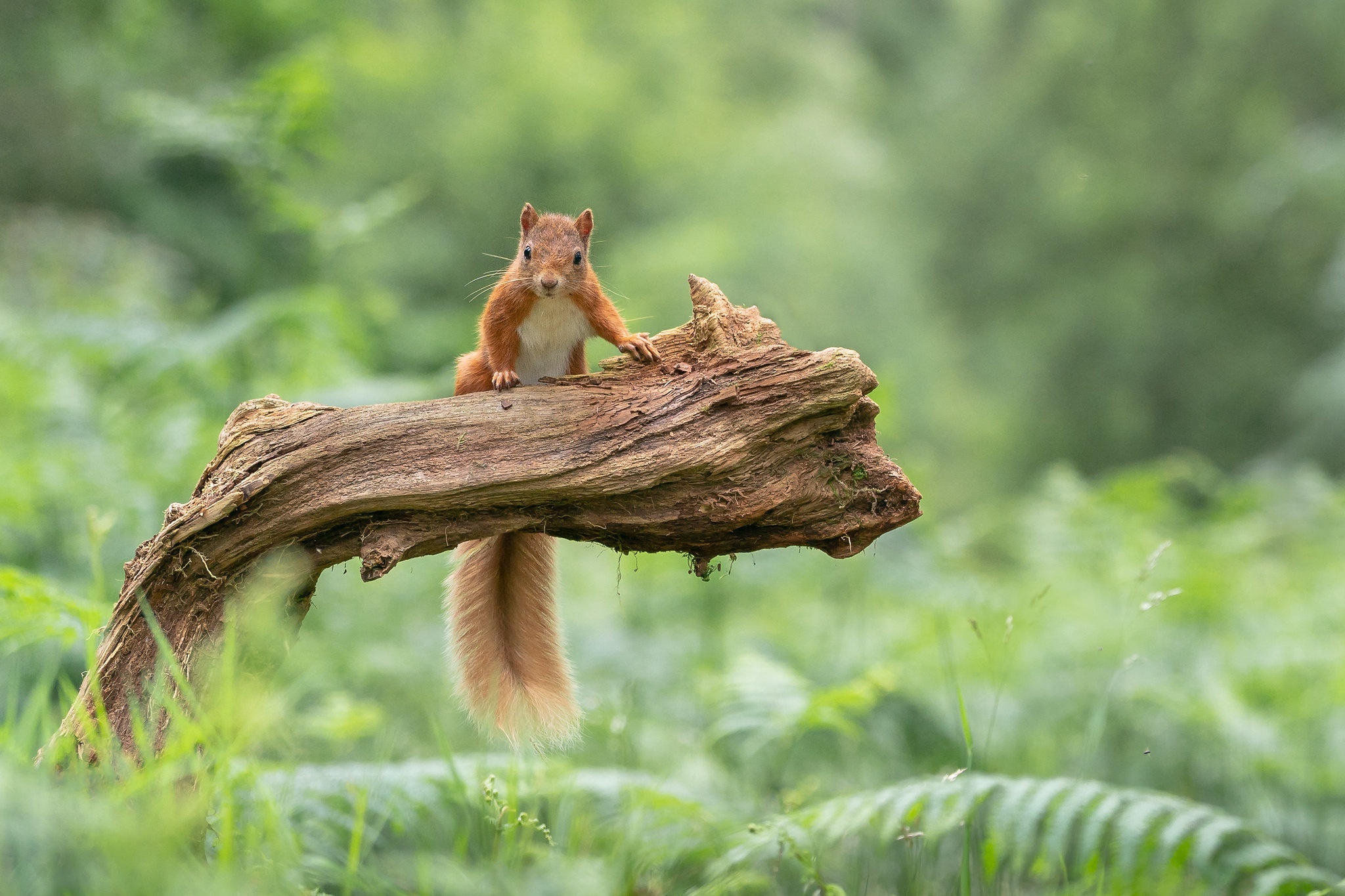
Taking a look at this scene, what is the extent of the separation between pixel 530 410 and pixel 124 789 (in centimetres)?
73

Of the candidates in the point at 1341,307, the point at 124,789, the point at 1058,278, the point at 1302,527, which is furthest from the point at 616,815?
the point at 1058,278

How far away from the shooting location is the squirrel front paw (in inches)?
66.2

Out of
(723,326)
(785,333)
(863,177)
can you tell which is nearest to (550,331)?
(723,326)

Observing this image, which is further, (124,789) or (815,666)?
(815,666)

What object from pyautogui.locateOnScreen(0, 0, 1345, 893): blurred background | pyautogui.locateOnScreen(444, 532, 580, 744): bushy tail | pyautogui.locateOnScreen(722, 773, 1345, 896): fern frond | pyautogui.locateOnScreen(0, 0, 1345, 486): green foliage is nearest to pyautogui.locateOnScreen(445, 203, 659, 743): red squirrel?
pyautogui.locateOnScreen(444, 532, 580, 744): bushy tail

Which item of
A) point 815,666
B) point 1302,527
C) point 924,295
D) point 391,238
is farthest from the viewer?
point 924,295

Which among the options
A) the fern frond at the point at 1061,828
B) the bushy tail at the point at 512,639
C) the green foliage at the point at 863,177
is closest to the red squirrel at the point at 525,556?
the bushy tail at the point at 512,639

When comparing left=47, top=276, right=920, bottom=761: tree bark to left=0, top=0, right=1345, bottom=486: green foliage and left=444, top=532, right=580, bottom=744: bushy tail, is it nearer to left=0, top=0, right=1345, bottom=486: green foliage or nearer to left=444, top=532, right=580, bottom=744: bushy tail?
left=444, top=532, right=580, bottom=744: bushy tail

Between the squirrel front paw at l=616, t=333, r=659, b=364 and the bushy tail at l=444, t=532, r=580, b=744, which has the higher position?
the squirrel front paw at l=616, t=333, r=659, b=364

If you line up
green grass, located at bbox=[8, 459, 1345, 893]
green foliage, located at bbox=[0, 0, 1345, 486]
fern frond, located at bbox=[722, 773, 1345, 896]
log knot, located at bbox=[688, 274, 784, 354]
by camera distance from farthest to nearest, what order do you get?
Answer: green foliage, located at bbox=[0, 0, 1345, 486] → fern frond, located at bbox=[722, 773, 1345, 896] → log knot, located at bbox=[688, 274, 784, 354] → green grass, located at bbox=[8, 459, 1345, 893]

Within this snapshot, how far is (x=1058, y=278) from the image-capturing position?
36.0 feet

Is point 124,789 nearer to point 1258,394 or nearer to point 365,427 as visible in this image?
point 365,427

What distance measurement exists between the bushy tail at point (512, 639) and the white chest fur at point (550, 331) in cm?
35

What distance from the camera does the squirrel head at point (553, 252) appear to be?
188cm
